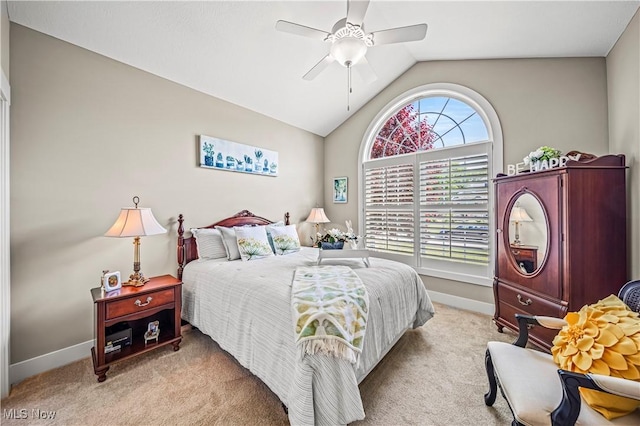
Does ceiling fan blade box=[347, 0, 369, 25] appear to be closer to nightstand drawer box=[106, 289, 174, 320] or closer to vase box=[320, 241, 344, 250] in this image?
vase box=[320, 241, 344, 250]

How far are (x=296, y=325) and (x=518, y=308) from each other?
228 centimetres

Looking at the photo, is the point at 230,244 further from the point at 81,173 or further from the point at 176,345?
the point at 81,173

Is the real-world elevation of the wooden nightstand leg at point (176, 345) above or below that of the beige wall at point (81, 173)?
below

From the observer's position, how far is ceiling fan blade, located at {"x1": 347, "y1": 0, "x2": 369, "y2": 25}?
5.98 ft

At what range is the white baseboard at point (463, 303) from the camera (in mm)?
3164

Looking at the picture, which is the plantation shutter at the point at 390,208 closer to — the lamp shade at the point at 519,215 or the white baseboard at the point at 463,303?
the white baseboard at the point at 463,303

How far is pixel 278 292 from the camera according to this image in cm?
183

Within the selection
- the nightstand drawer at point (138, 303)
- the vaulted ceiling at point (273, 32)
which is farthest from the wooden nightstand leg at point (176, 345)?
the vaulted ceiling at point (273, 32)

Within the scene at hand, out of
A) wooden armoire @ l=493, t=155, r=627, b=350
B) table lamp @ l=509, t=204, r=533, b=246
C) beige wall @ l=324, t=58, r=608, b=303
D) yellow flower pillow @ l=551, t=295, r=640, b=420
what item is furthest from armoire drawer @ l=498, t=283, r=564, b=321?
yellow flower pillow @ l=551, t=295, r=640, b=420

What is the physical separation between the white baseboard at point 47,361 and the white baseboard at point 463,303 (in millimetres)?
4009

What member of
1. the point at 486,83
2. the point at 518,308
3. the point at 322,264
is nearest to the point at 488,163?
the point at 486,83

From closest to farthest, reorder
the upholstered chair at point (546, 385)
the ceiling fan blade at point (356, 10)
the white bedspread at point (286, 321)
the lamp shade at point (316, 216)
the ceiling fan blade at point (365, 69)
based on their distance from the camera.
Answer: the upholstered chair at point (546, 385), the white bedspread at point (286, 321), the ceiling fan blade at point (356, 10), the ceiling fan blade at point (365, 69), the lamp shade at point (316, 216)

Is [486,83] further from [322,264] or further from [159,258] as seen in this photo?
[159,258]

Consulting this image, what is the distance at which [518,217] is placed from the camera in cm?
248
